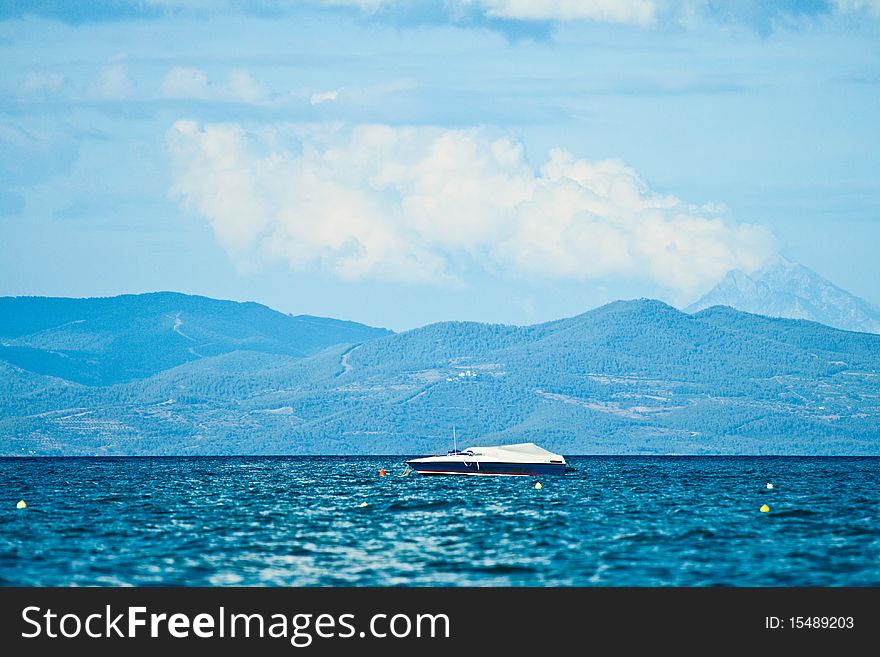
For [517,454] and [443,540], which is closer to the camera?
[443,540]

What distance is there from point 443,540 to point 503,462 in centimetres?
8714

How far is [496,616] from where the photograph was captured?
53719mm

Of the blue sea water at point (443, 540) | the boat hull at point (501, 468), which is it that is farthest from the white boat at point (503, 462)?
the blue sea water at point (443, 540)

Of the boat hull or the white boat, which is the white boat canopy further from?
the boat hull

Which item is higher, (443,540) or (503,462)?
(503,462)

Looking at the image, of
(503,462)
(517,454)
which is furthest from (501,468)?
(517,454)

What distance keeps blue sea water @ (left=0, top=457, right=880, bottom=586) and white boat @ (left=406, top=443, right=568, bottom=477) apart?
33465 millimetres

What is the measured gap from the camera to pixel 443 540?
83.8 metres

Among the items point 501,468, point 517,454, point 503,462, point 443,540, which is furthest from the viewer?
point 517,454

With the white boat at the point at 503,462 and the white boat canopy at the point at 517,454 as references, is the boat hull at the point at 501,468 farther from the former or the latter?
the white boat canopy at the point at 517,454

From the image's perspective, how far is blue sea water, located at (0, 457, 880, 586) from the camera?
6725 centimetres

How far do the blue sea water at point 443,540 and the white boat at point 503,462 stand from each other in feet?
110

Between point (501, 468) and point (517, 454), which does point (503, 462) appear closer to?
point (501, 468)

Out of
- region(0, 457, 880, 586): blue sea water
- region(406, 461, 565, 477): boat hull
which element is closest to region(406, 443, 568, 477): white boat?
region(406, 461, 565, 477): boat hull
